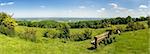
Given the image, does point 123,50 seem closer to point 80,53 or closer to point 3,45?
point 80,53

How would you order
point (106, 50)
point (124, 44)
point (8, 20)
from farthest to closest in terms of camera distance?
point (8, 20) < point (124, 44) < point (106, 50)

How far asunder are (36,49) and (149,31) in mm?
11322

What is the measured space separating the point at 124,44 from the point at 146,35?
3783 mm

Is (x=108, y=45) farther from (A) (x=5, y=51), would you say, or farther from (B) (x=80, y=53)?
(A) (x=5, y=51)

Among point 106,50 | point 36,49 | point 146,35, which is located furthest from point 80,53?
point 146,35

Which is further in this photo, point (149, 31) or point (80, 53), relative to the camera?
point (149, 31)

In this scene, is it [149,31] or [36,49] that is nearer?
[36,49]

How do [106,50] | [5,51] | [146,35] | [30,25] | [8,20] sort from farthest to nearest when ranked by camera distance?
[30,25]
[8,20]
[146,35]
[106,50]
[5,51]

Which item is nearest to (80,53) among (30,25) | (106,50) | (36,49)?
(106,50)

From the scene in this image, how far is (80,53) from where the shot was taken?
61.0 feet

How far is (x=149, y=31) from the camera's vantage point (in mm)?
24344

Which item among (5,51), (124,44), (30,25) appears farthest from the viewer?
(30,25)

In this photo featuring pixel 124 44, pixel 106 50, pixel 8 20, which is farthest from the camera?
pixel 8 20

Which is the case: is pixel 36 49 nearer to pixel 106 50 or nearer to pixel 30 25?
pixel 106 50
